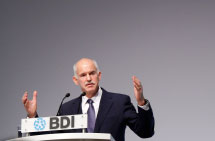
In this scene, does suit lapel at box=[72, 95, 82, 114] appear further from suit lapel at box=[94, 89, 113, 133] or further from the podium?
the podium

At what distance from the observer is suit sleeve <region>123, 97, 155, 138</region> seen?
3.13 meters

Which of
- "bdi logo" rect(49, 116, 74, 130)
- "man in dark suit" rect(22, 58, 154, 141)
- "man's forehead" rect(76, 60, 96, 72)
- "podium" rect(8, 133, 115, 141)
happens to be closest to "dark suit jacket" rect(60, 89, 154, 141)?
"man in dark suit" rect(22, 58, 154, 141)

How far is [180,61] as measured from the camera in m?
4.84

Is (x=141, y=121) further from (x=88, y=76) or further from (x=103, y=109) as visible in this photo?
(x=88, y=76)

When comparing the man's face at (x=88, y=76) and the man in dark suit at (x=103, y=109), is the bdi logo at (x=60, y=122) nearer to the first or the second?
the man in dark suit at (x=103, y=109)

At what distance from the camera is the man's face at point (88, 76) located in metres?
3.39

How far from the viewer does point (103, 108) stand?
331 centimetres

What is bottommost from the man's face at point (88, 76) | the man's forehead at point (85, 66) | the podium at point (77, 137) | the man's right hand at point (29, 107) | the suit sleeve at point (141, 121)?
the podium at point (77, 137)

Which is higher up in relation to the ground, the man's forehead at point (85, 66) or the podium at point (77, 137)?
the man's forehead at point (85, 66)

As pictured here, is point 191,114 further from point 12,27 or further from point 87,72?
point 12,27

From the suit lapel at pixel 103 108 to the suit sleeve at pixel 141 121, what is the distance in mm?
134

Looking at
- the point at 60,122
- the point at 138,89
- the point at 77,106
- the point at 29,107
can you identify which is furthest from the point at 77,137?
the point at 77,106

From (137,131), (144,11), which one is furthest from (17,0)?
(137,131)

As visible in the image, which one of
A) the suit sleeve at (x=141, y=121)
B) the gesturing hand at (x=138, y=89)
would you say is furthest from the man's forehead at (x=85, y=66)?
the gesturing hand at (x=138, y=89)
